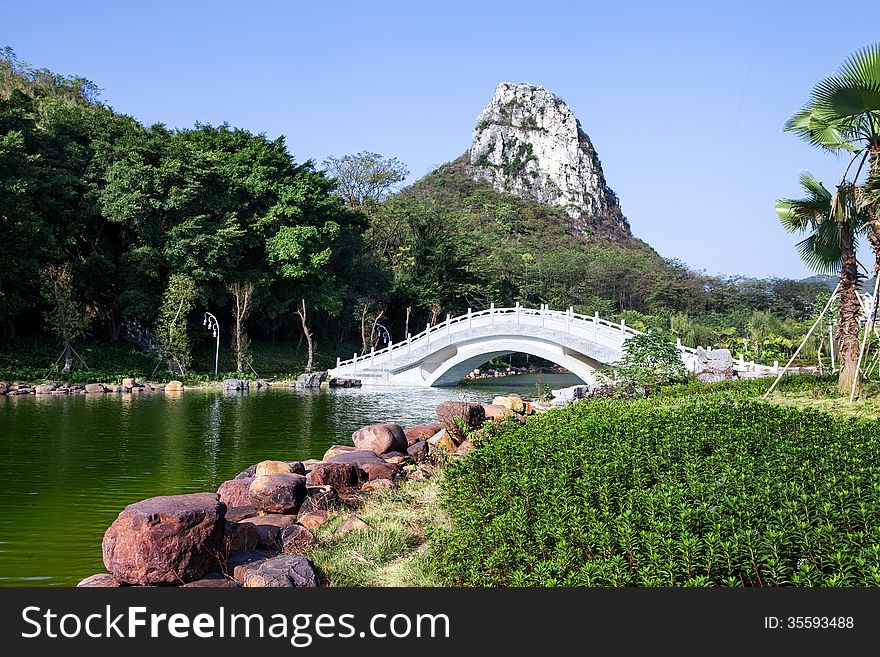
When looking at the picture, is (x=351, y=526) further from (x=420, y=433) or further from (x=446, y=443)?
(x=420, y=433)

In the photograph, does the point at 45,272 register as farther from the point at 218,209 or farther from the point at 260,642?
the point at 260,642

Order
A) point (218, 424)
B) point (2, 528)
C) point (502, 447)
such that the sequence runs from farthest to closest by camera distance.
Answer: point (218, 424)
point (2, 528)
point (502, 447)

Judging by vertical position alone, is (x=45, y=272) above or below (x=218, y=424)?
above

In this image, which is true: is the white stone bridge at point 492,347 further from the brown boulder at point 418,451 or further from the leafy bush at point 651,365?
the brown boulder at point 418,451

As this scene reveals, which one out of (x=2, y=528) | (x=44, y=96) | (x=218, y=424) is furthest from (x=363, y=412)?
(x=44, y=96)

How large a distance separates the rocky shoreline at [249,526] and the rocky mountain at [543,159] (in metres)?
68.8

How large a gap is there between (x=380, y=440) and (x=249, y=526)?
3.85m

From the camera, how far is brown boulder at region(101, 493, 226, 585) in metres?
4.16

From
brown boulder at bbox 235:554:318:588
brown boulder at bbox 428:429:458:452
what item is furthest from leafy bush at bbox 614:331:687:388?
brown boulder at bbox 235:554:318:588

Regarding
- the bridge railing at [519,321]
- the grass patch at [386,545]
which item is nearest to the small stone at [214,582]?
the grass patch at [386,545]

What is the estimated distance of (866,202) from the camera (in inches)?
351

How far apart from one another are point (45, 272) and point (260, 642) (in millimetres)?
20416

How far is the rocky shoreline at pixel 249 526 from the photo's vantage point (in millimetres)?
4172

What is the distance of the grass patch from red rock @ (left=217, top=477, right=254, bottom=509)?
92 cm
